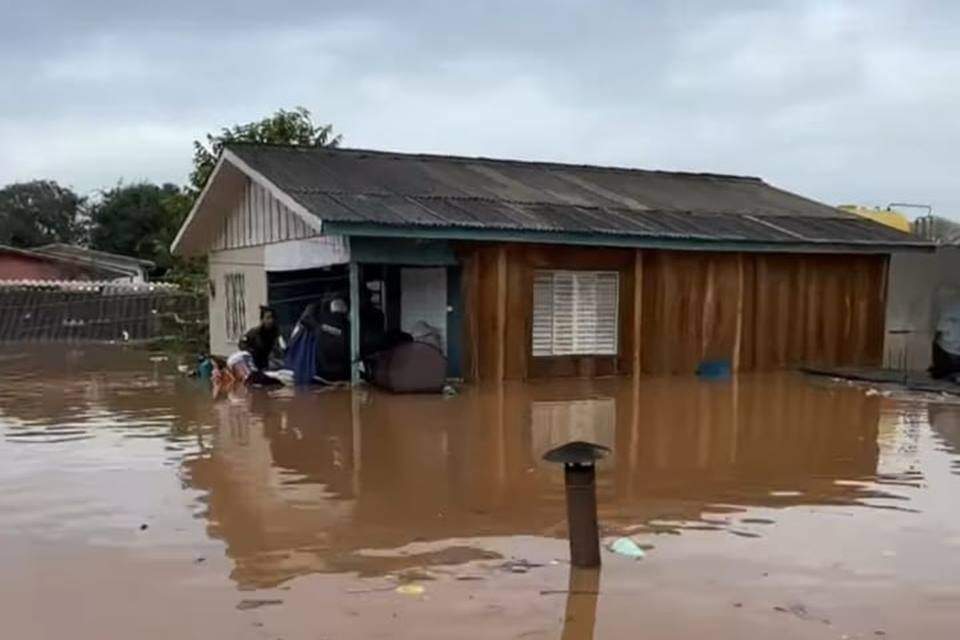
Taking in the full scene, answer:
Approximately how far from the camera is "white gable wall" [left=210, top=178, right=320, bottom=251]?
16525 mm

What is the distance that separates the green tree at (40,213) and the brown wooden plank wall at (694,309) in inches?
1736

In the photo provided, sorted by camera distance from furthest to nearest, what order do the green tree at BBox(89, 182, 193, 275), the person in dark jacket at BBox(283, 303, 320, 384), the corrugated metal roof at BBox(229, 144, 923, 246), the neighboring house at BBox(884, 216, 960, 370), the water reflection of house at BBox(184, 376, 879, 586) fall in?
the green tree at BBox(89, 182, 193, 275) → the neighboring house at BBox(884, 216, 960, 370) → the corrugated metal roof at BBox(229, 144, 923, 246) → the person in dark jacket at BBox(283, 303, 320, 384) → the water reflection of house at BBox(184, 376, 879, 586)

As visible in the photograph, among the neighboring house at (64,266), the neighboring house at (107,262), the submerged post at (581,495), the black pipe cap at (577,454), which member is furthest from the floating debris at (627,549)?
the neighboring house at (107,262)

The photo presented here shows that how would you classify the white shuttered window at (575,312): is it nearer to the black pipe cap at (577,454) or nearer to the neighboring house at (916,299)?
the neighboring house at (916,299)

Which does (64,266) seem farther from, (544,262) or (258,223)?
(544,262)

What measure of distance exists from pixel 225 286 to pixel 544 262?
7.77 metres

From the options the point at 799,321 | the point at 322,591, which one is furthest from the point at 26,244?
the point at 322,591

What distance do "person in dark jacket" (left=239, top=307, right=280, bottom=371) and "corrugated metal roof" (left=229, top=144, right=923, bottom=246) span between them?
237 centimetres

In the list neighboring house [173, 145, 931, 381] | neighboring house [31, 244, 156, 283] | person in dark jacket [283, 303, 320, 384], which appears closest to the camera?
person in dark jacket [283, 303, 320, 384]

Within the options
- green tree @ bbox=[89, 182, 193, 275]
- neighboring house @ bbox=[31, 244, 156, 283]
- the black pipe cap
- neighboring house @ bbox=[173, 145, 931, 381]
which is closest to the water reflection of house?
the black pipe cap

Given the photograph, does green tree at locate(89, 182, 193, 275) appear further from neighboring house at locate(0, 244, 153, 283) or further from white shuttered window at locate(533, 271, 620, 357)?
white shuttered window at locate(533, 271, 620, 357)

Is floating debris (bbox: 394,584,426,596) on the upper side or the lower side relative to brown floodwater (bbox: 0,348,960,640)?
upper

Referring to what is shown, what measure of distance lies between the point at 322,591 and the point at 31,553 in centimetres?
192

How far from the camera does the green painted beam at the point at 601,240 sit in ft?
45.2
